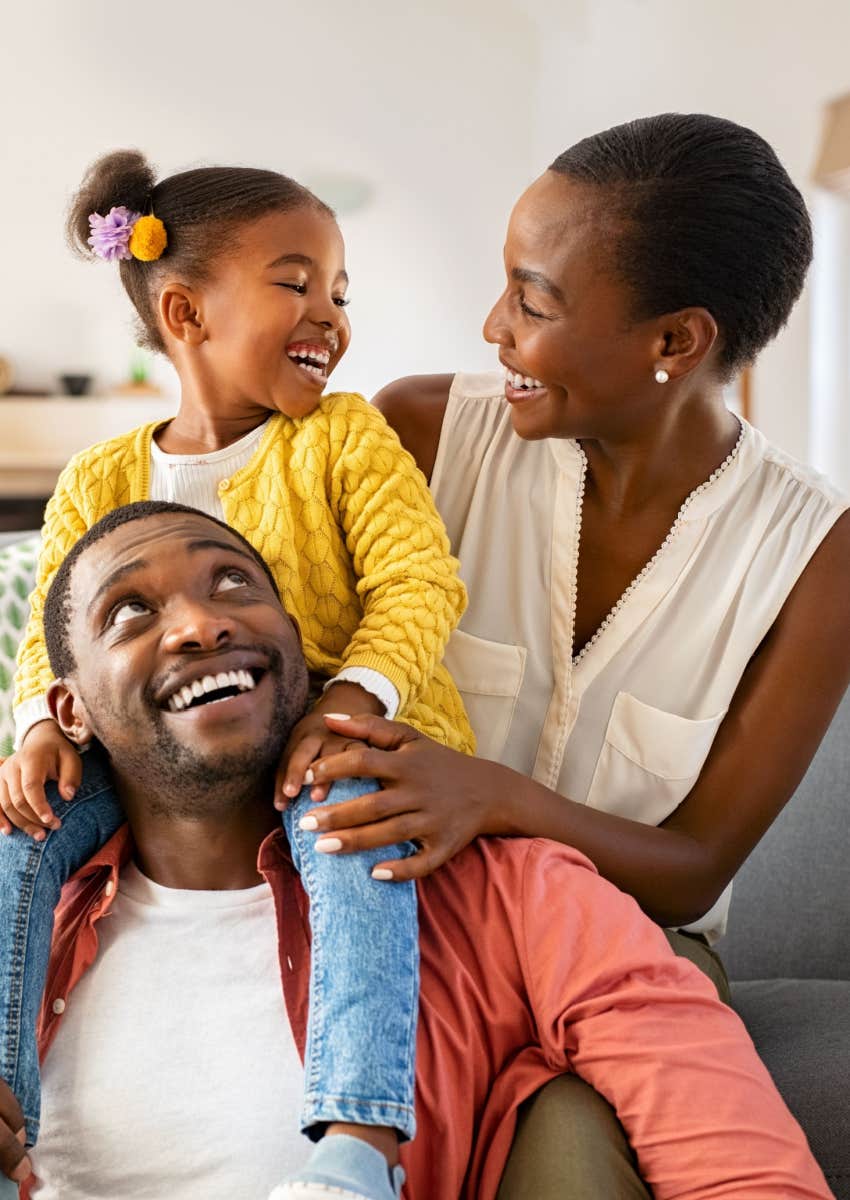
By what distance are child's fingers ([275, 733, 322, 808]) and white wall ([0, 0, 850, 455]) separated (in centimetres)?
481

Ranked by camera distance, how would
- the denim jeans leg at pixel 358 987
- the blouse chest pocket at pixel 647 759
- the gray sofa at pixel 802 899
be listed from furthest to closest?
the gray sofa at pixel 802 899
the blouse chest pocket at pixel 647 759
the denim jeans leg at pixel 358 987

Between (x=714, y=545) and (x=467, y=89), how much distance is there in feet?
15.8

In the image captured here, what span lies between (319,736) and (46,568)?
0.52 m

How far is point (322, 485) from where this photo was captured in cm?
162

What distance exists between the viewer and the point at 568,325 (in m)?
1.67

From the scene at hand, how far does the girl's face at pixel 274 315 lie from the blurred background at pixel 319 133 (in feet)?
13.9

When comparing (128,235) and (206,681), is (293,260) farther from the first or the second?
(206,681)

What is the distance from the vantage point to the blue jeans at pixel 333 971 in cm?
116

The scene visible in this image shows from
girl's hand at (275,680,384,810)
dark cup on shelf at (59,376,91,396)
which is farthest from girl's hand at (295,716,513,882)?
dark cup on shelf at (59,376,91,396)

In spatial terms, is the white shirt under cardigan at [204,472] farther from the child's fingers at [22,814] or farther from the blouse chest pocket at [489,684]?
the blouse chest pocket at [489,684]

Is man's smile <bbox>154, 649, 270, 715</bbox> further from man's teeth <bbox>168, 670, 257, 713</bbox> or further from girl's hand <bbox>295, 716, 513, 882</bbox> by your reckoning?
girl's hand <bbox>295, 716, 513, 882</bbox>

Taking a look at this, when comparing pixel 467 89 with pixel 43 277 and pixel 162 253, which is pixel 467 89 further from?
pixel 162 253

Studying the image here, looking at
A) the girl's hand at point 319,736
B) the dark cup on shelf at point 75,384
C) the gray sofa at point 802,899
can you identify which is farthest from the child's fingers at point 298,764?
the dark cup on shelf at point 75,384

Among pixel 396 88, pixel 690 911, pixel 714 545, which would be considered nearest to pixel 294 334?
pixel 714 545
